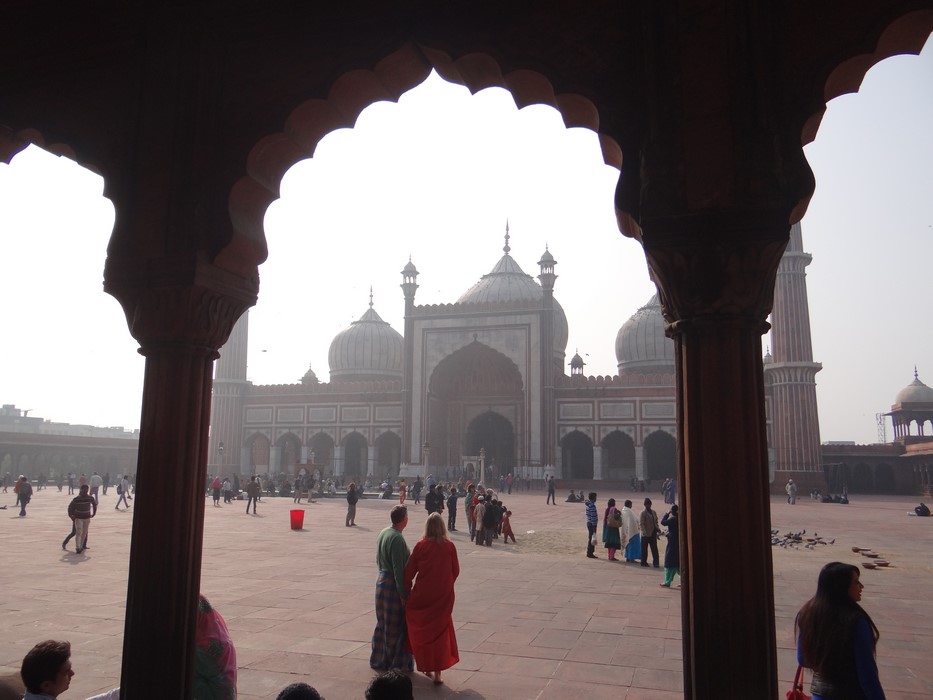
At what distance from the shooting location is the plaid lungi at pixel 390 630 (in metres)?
4.65

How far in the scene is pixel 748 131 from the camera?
2.74 metres

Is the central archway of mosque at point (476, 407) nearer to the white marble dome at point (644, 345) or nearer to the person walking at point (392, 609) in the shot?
the white marble dome at point (644, 345)

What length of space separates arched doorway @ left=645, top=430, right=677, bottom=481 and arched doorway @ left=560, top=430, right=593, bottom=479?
2595mm

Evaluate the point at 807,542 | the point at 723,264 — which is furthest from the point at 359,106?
the point at 807,542

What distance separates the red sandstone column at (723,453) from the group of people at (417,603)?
211 centimetres

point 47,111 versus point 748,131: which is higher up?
point 47,111

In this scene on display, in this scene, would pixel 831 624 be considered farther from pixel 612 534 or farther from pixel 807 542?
pixel 807 542

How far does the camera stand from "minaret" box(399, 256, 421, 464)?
33.6 metres

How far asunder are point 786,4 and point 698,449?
5.59 ft

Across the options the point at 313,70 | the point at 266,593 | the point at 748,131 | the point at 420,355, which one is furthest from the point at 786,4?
the point at 420,355

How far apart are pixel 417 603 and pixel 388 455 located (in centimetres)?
3351

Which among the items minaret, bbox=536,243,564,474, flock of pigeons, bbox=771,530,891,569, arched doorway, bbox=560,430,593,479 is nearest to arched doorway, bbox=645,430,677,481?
arched doorway, bbox=560,430,593,479

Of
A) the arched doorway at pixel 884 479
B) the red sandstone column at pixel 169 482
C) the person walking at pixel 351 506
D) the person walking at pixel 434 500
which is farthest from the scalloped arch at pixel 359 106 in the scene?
the arched doorway at pixel 884 479

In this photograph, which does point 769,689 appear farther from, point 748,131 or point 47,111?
point 47,111
